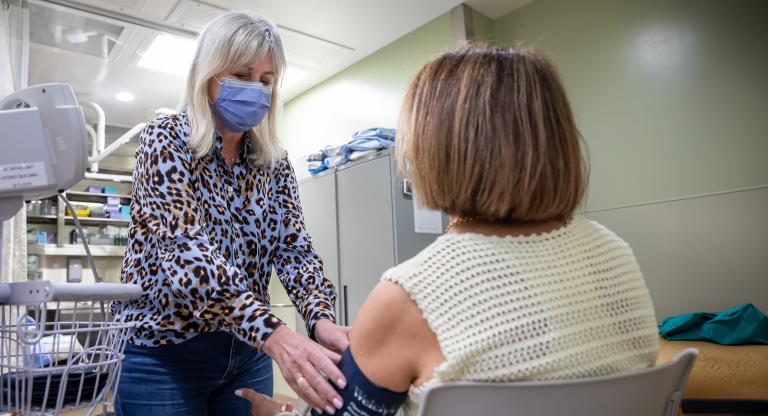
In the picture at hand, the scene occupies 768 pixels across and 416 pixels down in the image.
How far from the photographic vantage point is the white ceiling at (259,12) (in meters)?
3.26

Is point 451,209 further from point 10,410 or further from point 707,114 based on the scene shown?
point 707,114

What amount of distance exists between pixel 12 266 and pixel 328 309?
233 centimetres

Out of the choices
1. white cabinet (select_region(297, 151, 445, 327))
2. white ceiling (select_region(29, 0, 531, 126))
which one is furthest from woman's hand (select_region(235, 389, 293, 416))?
white ceiling (select_region(29, 0, 531, 126))

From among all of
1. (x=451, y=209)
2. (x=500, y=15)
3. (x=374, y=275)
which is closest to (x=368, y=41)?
(x=500, y=15)

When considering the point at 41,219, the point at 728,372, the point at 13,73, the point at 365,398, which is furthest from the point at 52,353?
the point at 41,219

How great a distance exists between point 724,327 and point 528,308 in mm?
1939

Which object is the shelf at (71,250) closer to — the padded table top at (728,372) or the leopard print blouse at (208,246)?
the leopard print blouse at (208,246)

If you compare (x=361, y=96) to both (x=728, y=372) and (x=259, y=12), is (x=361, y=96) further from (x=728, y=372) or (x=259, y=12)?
(x=728, y=372)

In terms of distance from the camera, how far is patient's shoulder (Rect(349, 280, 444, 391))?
62 cm

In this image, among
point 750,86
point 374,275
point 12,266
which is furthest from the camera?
point 374,275

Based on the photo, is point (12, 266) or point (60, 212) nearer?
point (12, 266)

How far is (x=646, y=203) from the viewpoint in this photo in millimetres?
2826

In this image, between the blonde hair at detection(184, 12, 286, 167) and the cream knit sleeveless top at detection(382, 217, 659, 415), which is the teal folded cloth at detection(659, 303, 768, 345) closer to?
the cream knit sleeveless top at detection(382, 217, 659, 415)

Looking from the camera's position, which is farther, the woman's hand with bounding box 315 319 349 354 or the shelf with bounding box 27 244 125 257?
the shelf with bounding box 27 244 125 257
